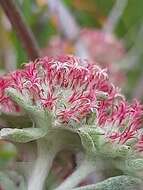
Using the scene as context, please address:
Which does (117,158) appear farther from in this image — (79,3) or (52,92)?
(79,3)

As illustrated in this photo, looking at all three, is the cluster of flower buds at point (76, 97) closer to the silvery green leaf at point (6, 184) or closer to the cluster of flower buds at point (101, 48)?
the silvery green leaf at point (6, 184)

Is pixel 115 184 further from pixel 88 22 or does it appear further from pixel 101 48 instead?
pixel 88 22

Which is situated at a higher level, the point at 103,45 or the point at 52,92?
the point at 103,45

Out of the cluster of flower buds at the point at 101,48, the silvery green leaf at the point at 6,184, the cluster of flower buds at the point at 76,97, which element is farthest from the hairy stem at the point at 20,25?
the cluster of flower buds at the point at 101,48

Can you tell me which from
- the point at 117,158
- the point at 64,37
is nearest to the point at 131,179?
the point at 117,158

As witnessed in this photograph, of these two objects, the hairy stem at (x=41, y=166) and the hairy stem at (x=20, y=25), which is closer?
the hairy stem at (x=41, y=166)

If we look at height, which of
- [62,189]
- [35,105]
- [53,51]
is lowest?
[62,189]

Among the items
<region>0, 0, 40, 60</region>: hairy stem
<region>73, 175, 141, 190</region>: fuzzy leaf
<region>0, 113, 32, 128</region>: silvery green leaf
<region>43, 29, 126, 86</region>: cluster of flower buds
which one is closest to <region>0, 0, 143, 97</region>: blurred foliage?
<region>43, 29, 126, 86</region>: cluster of flower buds

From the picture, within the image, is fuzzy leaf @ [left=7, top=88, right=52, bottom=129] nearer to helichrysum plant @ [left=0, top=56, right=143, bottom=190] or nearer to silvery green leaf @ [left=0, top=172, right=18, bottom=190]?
helichrysum plant @ [left=0, top=56, right=143, bottom=190]
